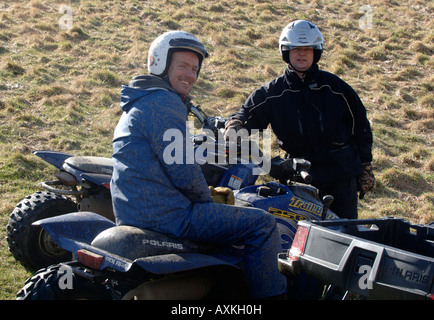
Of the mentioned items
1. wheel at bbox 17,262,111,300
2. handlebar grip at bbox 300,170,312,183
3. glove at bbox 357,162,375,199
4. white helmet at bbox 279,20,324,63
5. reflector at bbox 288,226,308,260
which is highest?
white helmet at bbox 279,20,324,63

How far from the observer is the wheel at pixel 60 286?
3381mm

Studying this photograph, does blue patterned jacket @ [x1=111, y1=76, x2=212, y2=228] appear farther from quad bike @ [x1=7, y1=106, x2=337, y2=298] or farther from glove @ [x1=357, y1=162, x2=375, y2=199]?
glove @ [x1=357, y1=162, x2=375, y2=199]

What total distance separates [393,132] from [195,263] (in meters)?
8.26

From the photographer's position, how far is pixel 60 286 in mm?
3410

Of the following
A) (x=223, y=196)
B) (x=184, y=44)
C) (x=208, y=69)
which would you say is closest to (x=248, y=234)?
(x=223, y=196)

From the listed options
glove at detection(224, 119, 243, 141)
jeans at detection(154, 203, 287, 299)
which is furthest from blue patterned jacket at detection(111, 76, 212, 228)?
glove at detection(224, 119, 243, 141)

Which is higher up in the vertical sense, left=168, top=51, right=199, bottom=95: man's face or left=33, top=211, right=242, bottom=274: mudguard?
left=168, top=51, right=199, bottom=95: man's face

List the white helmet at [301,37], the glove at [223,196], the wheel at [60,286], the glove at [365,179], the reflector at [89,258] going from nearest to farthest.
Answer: the reflector at [89,258]
the wheel at [60,286]
the glove at [223,196]
the white helmet at [301,37]
the glove at [365,179]

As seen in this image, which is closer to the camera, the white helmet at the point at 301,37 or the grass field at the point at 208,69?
the white helmet at the point at 301,37

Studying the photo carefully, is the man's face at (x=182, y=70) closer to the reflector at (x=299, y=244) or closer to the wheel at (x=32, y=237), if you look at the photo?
the reflector at (x=299, y=244)

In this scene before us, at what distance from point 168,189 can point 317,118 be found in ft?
7.05

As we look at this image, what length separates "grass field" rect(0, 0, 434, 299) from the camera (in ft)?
27.9

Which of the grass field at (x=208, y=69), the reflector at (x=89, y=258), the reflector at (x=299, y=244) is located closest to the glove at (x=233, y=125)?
the reflector at (x=299, y=244)

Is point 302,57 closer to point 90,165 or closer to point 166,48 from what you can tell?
point 166,48
